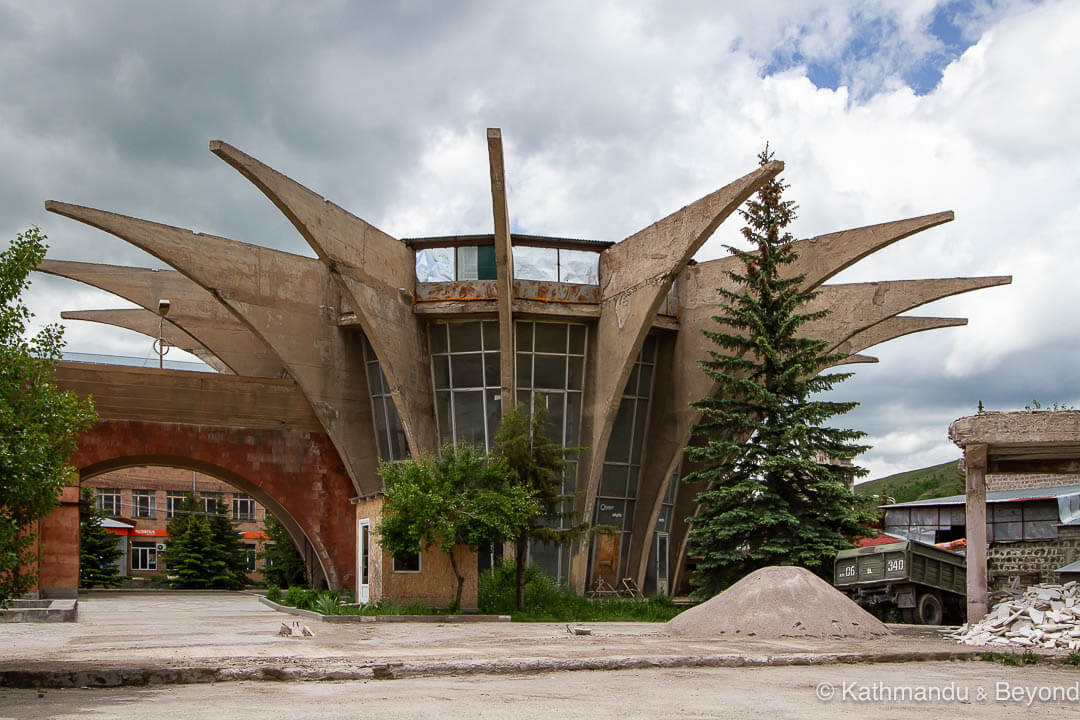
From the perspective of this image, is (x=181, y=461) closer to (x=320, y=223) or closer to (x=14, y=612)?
(x=320, y=223)

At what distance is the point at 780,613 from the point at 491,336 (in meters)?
18.1

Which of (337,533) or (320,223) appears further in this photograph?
(337,533)

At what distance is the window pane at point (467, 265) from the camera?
112 feet

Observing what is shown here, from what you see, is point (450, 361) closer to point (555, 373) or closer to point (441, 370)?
point (441, 370)

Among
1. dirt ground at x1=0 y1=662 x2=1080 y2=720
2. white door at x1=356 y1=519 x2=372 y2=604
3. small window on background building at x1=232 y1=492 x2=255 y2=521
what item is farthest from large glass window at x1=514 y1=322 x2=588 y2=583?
small window on background building at x1=232 y1=492 x2=255 y2=521

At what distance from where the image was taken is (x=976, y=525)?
755 inches

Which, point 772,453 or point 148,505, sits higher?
point 772,453

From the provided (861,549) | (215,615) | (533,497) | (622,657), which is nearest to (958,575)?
(861,549)

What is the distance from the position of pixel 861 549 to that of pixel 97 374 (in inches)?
927

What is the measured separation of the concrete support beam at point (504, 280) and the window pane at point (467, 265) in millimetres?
1449

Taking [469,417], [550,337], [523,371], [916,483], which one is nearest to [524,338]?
[550,337]

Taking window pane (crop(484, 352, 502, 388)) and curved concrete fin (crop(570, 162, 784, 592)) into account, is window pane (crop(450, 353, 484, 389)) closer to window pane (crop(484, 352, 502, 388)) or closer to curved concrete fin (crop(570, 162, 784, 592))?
window pane (crop(484, 352, 502, 388))

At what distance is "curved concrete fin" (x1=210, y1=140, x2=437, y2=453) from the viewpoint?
29.8 metres

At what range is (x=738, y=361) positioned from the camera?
26.7 metres
